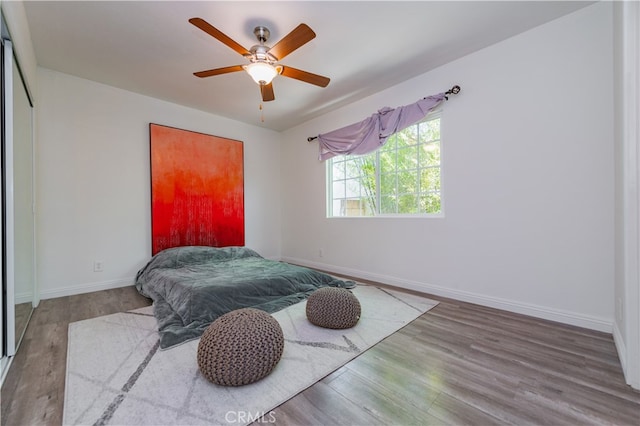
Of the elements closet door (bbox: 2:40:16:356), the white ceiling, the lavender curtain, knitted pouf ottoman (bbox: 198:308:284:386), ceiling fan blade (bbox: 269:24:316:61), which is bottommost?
knitted pouf ottoman (bbox: 198:308:284:386)

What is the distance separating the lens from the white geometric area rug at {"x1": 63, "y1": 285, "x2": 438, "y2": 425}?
1.23 metres

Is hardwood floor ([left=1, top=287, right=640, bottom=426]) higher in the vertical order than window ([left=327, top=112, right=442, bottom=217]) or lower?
lower

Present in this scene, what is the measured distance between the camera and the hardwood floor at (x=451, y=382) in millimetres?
1228

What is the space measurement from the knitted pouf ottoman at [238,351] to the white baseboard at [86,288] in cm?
268

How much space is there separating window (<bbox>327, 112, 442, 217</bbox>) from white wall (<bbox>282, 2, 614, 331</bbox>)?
19cm

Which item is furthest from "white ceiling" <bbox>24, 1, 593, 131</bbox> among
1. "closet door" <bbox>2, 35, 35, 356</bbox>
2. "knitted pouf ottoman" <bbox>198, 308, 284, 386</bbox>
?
"knitted pouf ottoman" <bbox>198, 308, 284, 386</bbox>

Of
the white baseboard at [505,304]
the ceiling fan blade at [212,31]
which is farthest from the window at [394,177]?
the ceiling fan blade at [212,31]

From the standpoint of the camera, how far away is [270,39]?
2414 mm

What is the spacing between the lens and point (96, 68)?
9.57 feet

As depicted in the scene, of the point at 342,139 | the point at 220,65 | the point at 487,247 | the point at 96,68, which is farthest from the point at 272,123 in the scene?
the point at 487,247

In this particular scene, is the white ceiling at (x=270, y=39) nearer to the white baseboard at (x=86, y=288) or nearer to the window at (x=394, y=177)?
the window at (x=394, y=177)

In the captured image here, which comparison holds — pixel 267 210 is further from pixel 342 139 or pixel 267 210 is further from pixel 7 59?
pixel 7 59

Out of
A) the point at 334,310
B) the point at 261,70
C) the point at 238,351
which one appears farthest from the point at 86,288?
the point at 261,70

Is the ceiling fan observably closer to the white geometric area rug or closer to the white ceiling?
the white ceiling
